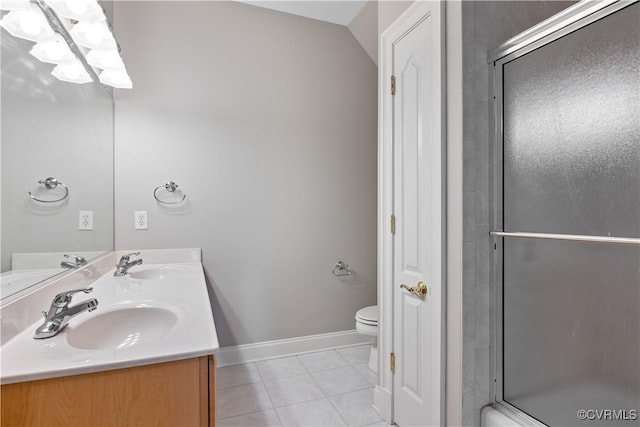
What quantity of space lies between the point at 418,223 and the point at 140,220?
183 cm

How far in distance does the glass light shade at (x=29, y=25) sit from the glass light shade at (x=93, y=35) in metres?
0.34

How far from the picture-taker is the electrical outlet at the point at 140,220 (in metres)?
2.20

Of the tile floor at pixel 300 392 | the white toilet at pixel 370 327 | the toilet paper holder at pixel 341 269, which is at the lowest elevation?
the tile floor at pixel 300 392

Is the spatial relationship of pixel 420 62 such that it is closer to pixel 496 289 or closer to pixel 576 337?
pixel 496 289

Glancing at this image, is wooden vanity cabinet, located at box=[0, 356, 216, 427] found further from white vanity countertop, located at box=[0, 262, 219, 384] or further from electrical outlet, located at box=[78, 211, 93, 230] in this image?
electrical outlet, located at box=[78, 211, 93, 230]

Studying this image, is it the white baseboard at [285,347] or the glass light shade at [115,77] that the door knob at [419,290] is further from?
the glass light shade at [115,77]

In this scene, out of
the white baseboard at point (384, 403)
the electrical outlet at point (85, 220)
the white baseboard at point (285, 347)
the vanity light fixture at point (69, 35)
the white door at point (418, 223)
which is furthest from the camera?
the white baseboard at point (285, 347)

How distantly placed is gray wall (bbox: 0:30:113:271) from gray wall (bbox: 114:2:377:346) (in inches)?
13.9

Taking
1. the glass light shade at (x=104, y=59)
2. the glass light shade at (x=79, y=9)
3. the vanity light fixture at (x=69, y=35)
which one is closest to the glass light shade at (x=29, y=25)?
the vanity light fixture at (x=69, y=35)

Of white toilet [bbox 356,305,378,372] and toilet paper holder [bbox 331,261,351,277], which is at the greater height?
toilet paper holder [bbox 331,261,351,277]

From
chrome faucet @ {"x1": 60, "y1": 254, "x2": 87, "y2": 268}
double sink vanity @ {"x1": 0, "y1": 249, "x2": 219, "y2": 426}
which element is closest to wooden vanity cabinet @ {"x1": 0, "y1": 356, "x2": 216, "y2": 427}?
double sink vanity @ {"x1": 0, "y1": 249, "x2": 219, "y2": 426}

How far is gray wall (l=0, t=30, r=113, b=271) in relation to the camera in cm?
98

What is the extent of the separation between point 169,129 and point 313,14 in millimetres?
1489

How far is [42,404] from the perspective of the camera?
2.35 feet
